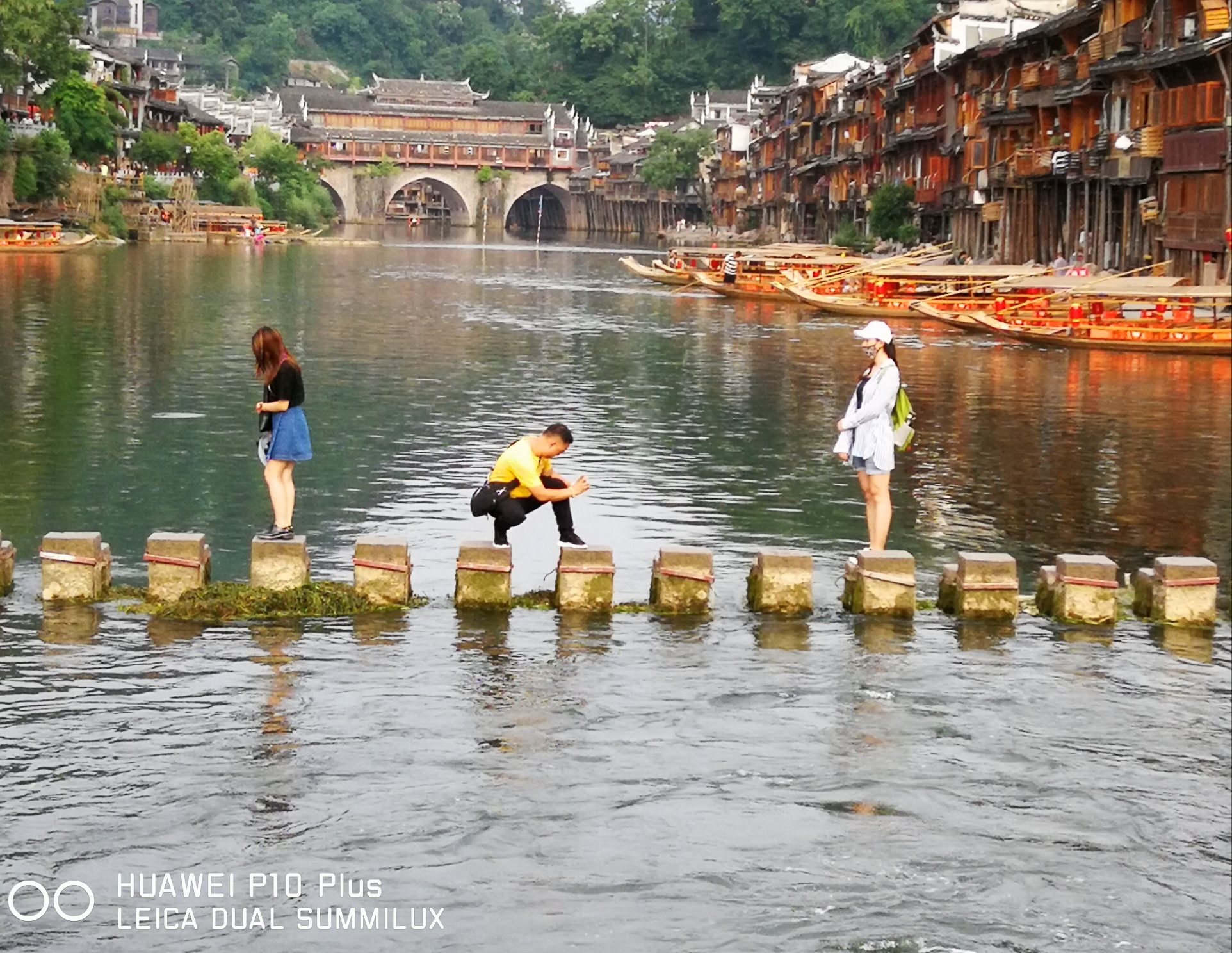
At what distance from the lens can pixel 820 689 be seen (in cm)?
1373

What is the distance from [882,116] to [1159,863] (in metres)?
88.3

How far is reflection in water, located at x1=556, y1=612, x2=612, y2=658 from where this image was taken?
14.5m

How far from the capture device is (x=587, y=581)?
15562 mm

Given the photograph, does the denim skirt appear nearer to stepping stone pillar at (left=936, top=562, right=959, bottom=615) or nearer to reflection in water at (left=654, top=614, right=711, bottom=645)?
reflection in water at (left=654, top=614, right=711, bottom=645)

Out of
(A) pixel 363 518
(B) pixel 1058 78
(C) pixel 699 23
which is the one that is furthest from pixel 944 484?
(C) pixel 699 23

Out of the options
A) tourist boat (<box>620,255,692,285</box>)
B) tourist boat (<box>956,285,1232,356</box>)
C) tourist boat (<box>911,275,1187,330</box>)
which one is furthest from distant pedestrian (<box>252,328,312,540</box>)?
tourist boat (<box>620,255,692,285</box>)

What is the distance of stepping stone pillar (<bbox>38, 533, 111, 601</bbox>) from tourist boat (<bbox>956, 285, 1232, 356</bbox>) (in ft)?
97.5

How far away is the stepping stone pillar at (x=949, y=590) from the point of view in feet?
52.4

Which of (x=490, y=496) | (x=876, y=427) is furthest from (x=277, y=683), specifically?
(x=876, y=427)

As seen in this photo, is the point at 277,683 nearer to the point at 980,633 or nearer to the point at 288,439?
the point at 288,439

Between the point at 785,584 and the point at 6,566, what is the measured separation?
20.4ft

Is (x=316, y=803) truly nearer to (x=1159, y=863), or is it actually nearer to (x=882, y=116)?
(x=1159, y=863)

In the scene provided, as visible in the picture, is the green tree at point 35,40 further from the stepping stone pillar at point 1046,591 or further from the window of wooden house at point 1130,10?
the stepping stone pillar at point 1046,591

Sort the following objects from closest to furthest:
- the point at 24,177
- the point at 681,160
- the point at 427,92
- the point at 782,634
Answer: the point at 782,634 → the point at 24,177 → the point at 681,160 → the point at 427,92
